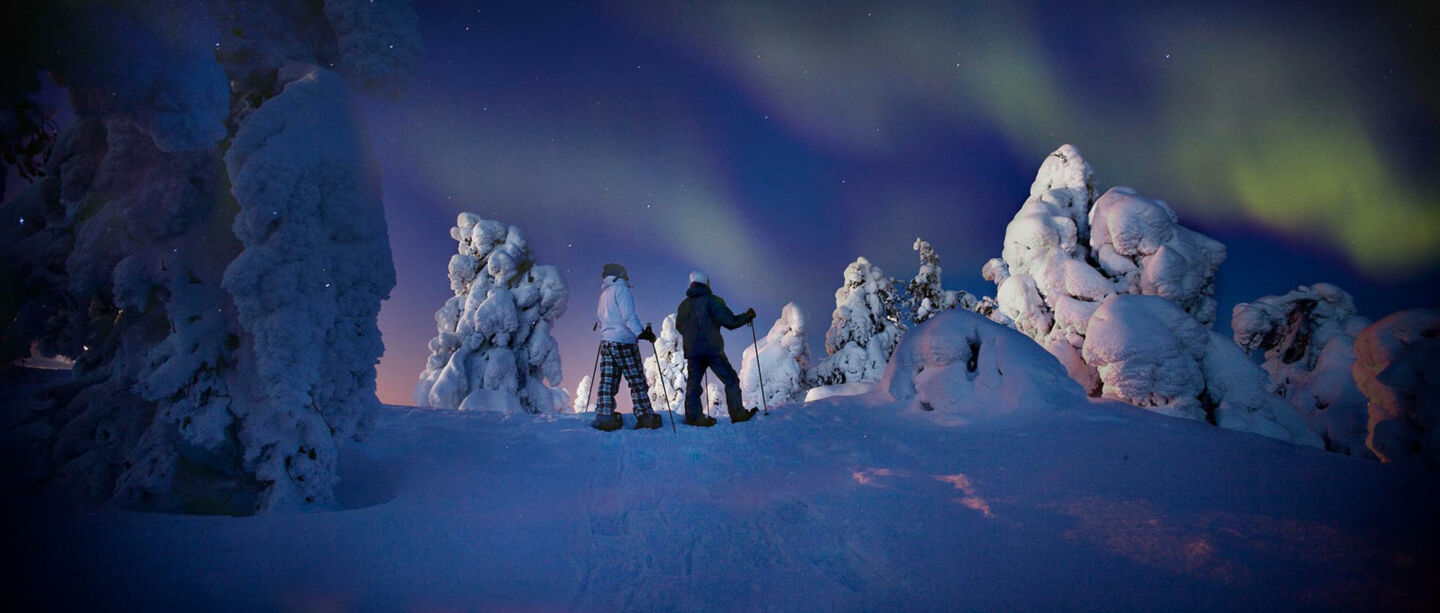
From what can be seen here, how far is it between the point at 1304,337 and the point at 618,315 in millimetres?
23563

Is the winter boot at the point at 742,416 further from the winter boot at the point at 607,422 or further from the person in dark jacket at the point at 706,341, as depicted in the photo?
the winter boot at the point at 607,422

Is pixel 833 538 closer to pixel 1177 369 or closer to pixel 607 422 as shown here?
pixel 607 422

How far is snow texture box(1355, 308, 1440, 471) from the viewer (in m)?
3.67

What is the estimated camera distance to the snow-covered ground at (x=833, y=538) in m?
2.28

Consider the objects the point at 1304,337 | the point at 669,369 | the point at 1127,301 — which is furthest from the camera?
the point at 669,369

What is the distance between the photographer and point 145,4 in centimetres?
353

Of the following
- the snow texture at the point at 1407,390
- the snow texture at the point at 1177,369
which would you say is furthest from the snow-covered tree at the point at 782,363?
the snow texture at the point at 1407,390

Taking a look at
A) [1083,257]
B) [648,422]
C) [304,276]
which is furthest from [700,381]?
[1083,257]

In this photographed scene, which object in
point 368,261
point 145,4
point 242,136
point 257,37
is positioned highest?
point 257,37

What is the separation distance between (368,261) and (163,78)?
5.95 feet

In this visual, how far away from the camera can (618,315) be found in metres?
7.11

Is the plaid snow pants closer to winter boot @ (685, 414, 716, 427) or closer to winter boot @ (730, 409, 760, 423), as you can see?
winter boot @ (685, 414, 716, 427)

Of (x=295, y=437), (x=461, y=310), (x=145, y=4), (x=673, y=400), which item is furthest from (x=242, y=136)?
(x=673, y=400)

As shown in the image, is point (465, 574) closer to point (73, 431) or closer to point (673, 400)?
point (73, 431)
